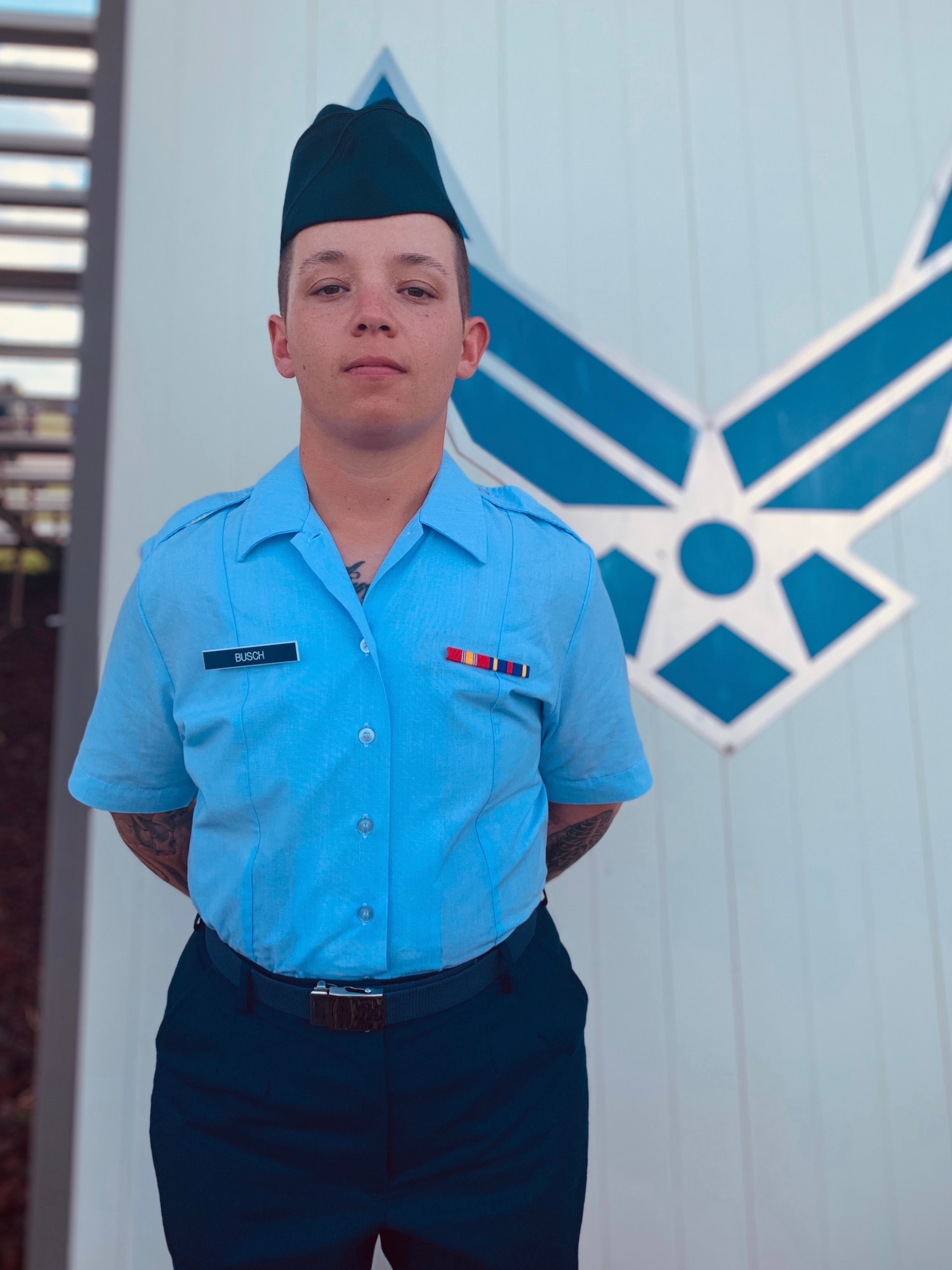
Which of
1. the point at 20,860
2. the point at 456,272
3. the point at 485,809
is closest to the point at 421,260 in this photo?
the point at 456,272

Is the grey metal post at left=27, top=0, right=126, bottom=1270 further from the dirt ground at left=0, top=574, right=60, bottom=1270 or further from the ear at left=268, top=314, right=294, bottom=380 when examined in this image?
the dirt ground at left=0, top=574, right=60, bottom=1270

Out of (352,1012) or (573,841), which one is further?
(573,841)

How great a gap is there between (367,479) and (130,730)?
367 millimetres

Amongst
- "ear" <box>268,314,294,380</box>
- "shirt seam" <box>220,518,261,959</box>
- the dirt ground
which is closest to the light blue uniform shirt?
"shirt seam" <box>220,518,261,959</box>

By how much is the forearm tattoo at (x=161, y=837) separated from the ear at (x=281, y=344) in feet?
1.72

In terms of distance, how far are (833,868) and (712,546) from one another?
0.60 metres

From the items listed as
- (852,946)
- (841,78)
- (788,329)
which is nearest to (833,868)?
(852,946)

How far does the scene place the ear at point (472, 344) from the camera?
843 mm

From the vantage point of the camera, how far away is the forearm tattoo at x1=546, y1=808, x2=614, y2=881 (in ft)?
3.29

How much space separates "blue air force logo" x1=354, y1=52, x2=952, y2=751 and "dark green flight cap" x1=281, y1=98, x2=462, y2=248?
521 mm

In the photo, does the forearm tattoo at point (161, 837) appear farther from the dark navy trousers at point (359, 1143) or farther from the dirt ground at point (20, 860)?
the dirt ground at point (20, 860)

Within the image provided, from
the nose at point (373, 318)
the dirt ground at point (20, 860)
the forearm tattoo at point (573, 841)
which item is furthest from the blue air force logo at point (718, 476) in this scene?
the dirt ground at point (20, 860)

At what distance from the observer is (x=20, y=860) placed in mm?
3648

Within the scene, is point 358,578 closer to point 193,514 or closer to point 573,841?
point 193,514
